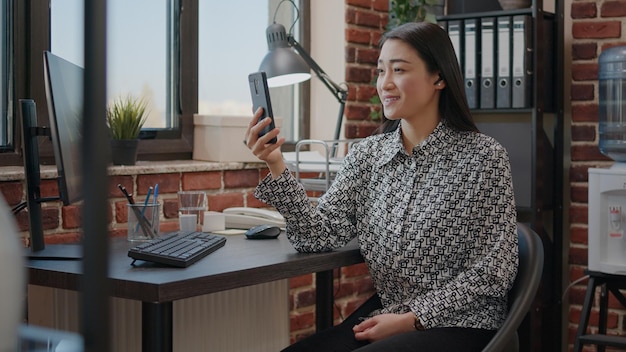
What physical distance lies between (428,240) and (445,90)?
15.6 inches

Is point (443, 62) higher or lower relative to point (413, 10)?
lower

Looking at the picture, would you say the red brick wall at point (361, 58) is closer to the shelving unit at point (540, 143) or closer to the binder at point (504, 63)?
the shelving unit at point (540, 143)

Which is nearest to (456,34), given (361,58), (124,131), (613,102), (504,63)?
(504,63)

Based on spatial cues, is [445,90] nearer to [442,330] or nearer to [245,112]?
[442,330]

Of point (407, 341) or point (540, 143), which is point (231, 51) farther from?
point (407, 341)

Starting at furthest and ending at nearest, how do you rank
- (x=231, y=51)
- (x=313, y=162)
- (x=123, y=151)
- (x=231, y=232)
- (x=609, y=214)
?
(x=231, y=51), (x=609, y=214), (x=313, y=162), (x=123, y=151), (x=231, y=232)

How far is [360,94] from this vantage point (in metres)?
3.41

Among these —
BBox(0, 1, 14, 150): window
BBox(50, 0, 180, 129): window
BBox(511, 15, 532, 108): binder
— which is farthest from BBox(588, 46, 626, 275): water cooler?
BBox(0, 1, 14, 150): window

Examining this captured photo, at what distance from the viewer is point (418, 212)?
1.93 meters

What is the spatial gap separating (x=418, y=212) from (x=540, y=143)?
140 centimetres

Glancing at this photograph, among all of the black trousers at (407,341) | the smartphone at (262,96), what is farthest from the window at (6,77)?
the black trousers at (407,341)

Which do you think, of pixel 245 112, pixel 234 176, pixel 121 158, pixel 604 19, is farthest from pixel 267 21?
pixel 604 19

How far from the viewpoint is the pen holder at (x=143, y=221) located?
2.09 metres

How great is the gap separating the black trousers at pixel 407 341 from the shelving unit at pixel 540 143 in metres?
1.39
